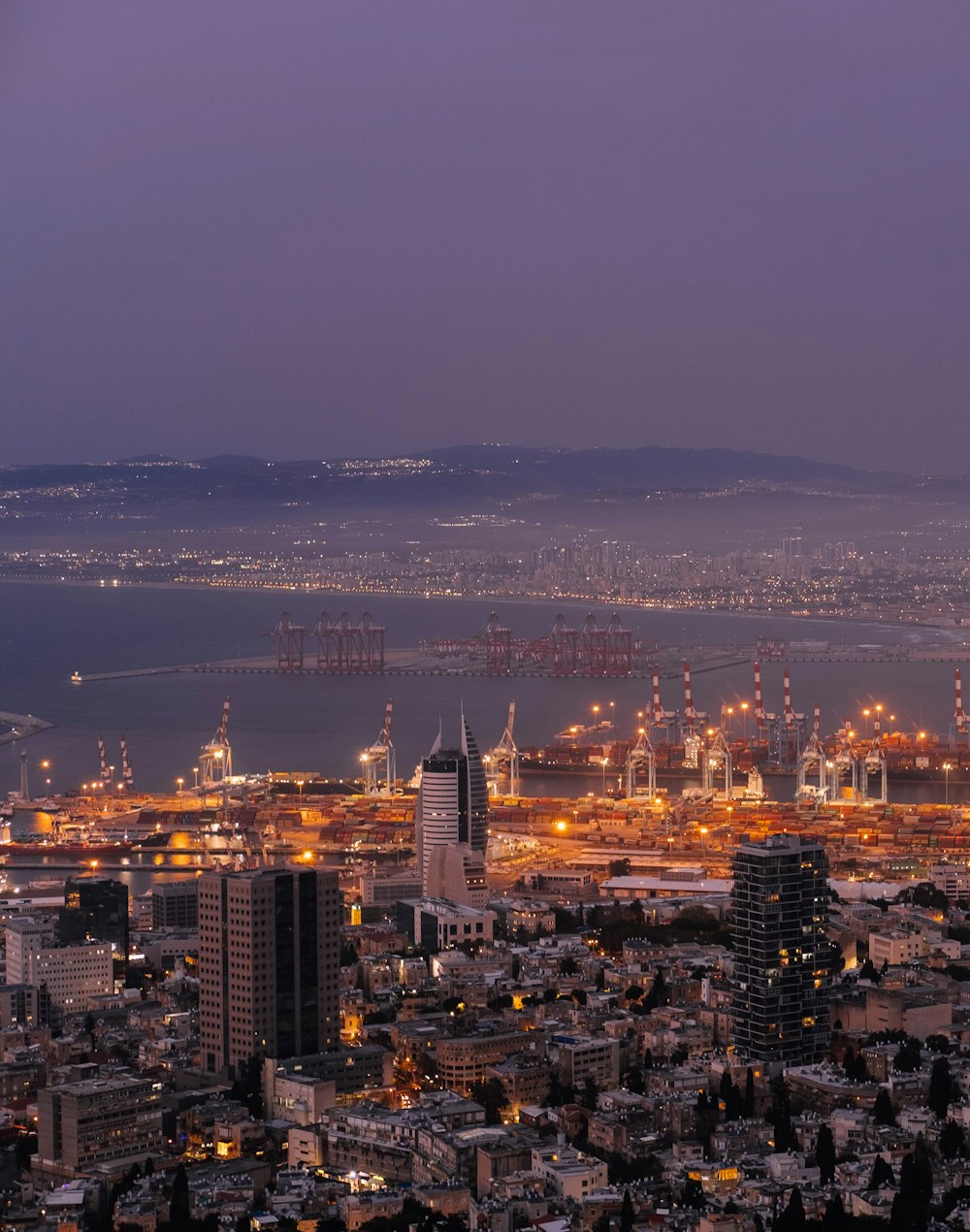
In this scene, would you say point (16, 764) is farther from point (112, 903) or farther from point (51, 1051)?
point (51, 1051)

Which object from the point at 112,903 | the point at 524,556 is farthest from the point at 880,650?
the point at 112,903

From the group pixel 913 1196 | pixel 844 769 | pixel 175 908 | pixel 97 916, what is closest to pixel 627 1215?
pixel 913 1196

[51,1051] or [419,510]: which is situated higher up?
[419,510]

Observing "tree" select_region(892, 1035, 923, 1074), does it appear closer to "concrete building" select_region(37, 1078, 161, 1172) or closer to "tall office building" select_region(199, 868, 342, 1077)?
"tall office building" select_region(199, 868, 342, 1077)

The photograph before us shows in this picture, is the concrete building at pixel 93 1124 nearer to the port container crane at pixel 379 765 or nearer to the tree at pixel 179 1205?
the tree at pixel 179 1205

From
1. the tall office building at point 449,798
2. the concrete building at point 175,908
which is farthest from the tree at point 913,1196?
the tall office building at point 449,798

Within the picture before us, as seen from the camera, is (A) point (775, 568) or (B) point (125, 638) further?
(A) point (775, 568)

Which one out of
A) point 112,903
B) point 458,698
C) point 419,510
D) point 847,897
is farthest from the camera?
point 419,510

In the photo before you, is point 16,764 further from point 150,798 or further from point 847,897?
point 847,897

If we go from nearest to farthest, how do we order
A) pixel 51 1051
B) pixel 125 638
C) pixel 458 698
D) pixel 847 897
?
1. pixel 51 1051
2. pixel 847 897
3. pixel 458 698
4. pixel 125 638

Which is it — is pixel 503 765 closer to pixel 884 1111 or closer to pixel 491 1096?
pixel 491 1096
